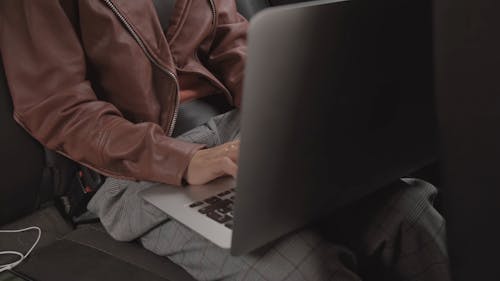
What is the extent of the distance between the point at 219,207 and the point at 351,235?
0.27m

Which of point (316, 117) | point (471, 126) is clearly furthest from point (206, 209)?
point (471, 126)

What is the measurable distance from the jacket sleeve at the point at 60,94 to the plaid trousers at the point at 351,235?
2.5 inches

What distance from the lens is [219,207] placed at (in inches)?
28.9

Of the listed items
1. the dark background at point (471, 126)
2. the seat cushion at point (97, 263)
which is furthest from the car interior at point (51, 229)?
the dark background at point (471, 126)

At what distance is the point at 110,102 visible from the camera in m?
1.05

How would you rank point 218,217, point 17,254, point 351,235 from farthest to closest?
1. point 17,254
2. point 351,235
3. point 218,217

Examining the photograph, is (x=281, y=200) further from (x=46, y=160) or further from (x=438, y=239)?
(x=46, y=160)

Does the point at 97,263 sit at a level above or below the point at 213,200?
below

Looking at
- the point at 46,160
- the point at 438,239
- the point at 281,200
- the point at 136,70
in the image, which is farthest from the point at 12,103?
the point at 438,239

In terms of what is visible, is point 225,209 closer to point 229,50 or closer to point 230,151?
point 230,151

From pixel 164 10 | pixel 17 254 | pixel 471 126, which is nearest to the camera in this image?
pixel 471 126

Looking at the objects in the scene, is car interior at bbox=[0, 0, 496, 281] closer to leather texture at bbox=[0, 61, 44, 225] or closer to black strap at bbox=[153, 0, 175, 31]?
leather texture at bbox=[0, 61, 44, 225]

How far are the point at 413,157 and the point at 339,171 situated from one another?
20cm

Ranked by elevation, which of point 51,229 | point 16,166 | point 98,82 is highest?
point 98,82
